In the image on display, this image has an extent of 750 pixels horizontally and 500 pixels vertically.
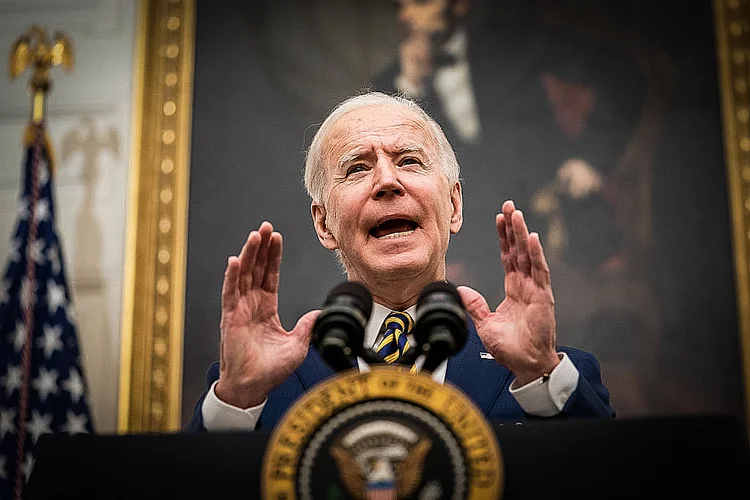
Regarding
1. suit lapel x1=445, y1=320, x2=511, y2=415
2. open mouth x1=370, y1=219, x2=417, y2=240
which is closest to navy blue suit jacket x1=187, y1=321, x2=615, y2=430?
suit lapel x1=445, y1=320, x2=511, y2=415

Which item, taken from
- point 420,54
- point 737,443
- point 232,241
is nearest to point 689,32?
point 420,54

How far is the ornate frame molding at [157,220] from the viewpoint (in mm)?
4008

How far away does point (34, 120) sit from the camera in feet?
13.5

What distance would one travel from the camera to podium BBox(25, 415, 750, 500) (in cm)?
109

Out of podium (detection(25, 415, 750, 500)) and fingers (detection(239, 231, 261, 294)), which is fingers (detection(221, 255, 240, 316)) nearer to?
fingers (detection(239, 231, 261, 294))

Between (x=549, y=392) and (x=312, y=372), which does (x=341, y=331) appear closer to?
(x=549, y=392)

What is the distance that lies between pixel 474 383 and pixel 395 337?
228mm

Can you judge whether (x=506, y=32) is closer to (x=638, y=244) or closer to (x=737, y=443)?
(x=638, y=244)

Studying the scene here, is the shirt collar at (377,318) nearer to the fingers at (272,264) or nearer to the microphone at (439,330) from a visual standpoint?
the fingers at (272,264)

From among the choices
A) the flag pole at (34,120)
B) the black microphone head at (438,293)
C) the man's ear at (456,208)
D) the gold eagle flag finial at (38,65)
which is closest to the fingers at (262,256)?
the black microphone head at (438,293)

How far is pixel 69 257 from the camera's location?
425cm

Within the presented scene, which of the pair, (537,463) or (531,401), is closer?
(537,463)

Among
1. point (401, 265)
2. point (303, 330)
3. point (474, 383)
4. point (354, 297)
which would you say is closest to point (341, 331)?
point (354, 297)

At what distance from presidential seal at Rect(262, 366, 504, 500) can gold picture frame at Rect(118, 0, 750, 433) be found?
3.02 m
